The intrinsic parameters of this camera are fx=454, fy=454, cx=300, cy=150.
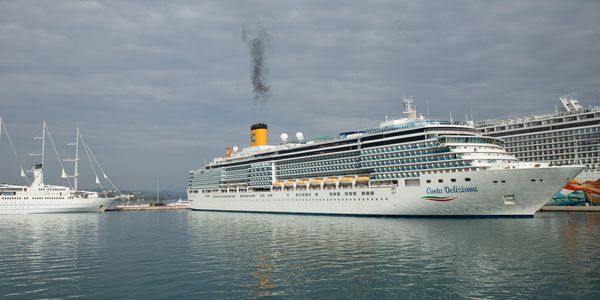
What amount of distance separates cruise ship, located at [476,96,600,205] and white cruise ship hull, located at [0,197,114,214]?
8077 cm

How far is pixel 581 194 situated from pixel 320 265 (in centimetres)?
5228

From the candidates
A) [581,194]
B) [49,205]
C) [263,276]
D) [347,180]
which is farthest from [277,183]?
[49,205]

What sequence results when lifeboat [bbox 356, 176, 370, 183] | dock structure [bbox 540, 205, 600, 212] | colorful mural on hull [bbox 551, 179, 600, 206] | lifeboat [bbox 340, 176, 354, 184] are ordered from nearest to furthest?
1. lifeboat [bbox 356, 176, 370, 183]
2. lifeboat [bbox 340, 176, 354, 184]
3. dock structure [bbox 540, 205, 600, 212]
4. colorful mural on hull [bbox 551, 179, 600, 206]

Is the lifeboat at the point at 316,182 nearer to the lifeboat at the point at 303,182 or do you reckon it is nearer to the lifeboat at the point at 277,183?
the lifeboat at the point at 303,182

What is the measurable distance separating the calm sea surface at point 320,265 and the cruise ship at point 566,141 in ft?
87.9

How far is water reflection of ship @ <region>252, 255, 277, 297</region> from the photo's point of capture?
1859cm

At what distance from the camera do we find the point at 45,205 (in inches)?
3595

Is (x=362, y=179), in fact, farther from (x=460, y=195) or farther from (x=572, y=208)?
(x=572, y=208)

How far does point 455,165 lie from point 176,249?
28.5m

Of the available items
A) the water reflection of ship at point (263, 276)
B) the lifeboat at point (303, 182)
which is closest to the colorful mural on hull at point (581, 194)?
the lifeboat at point (303, 182)

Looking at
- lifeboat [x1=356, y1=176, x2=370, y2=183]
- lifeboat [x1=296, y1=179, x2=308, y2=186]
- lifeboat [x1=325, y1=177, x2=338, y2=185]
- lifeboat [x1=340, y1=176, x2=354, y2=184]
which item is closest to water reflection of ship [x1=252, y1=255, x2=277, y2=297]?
lifeboat [x1=356, y1=176, x2=370, y2=183]

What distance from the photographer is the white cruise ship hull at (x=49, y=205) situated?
288ft

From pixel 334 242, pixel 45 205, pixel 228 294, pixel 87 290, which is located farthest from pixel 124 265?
pixel 45 205

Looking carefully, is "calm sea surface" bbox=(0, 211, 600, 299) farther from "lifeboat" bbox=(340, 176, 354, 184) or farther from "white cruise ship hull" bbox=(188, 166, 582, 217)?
"lifeboat" bbox=(340, 176, 354, 184)
